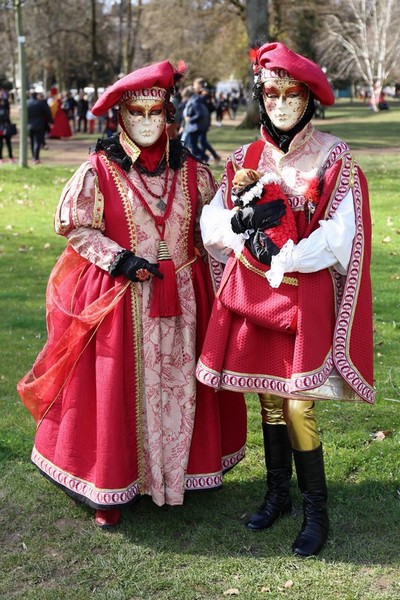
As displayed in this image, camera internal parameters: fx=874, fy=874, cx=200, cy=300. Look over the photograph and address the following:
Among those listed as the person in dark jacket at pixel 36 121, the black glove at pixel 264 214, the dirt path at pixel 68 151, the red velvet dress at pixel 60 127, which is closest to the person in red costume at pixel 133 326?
the black glove at pixel 264 214

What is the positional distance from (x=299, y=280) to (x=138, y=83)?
1079 mm

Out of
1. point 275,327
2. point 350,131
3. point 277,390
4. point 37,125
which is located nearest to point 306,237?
point 275,327

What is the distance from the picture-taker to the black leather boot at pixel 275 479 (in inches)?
150

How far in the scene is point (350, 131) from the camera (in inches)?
1084

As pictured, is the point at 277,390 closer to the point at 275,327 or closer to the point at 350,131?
Result: the point at 275,327

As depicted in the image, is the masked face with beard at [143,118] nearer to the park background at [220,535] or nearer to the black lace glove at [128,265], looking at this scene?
the black lace glove at [128,265]

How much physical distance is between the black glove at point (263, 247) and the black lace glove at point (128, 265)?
0.51 metres

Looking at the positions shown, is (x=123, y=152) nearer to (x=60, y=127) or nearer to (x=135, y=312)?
(x=135, y=312)

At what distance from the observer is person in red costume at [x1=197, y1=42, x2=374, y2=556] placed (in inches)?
132

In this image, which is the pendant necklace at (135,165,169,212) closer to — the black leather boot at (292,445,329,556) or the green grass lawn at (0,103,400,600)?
the black leather boot at (292,445,329,556)

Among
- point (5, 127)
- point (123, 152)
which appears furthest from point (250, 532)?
point (5, 127)

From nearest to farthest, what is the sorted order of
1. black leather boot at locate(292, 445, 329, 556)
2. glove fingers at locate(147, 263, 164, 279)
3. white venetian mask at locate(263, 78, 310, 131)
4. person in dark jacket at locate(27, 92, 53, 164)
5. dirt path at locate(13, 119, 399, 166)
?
white venetian mask at locate(263, 78, 310, 131)
black leather boot at locate(292, 445, 329, 556)
glove fingers at locate(147, 263, 164, 279)
person in dark jacket at locate(27, 92, 53, 164)
dirt path at locate(13, 119, 399, 166)

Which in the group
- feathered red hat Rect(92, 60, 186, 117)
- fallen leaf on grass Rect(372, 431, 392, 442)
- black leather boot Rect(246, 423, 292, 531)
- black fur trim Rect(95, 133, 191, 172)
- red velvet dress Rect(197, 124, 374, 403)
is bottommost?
fallen leaf on grass Rect(372, 431, 392, 442)

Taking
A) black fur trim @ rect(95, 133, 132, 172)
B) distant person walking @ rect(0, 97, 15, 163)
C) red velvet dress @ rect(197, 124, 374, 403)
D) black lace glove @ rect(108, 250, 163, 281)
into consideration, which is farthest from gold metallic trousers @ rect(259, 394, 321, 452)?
distant person walking @ rect(0, 97, 15, 163)
